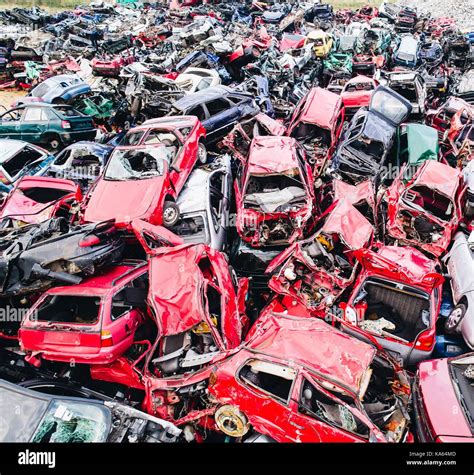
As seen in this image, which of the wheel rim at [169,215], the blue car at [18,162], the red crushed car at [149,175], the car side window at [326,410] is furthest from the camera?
the blue car at [18,162]

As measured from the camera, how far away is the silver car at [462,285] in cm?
597

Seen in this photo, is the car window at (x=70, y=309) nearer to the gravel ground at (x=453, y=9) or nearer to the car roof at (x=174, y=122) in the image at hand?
the car roof at (x=174, y=122)

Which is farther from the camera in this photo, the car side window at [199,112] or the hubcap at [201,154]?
the car side window at [199,112]

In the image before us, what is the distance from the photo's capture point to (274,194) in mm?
8156

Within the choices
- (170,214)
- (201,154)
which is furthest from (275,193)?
(201,154)

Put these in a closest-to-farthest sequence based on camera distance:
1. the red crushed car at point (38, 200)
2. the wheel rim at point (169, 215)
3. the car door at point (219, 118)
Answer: the wheel rim at point (169, 215) < the red crushed car at point (38, 200) < the car door at point (219, 118)

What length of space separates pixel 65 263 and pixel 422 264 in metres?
5.41

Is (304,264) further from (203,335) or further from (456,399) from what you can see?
(456,399)

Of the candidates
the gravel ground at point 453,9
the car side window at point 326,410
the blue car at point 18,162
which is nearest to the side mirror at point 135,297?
the car side window at point 326,410

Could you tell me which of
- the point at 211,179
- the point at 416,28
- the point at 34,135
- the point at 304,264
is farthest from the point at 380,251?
the point at 416,28

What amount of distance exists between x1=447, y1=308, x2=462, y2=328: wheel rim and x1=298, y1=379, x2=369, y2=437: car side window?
2680 mm

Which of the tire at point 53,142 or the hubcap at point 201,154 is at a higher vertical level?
the hubcap at point 201,154

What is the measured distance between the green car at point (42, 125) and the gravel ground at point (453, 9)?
86.6 feet

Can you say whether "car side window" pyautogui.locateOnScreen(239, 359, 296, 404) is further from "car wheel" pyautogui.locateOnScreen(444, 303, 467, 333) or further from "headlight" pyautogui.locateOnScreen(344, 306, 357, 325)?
"car wheel" pyautogui.locateOnScreen(444, 303, 467, 333)
